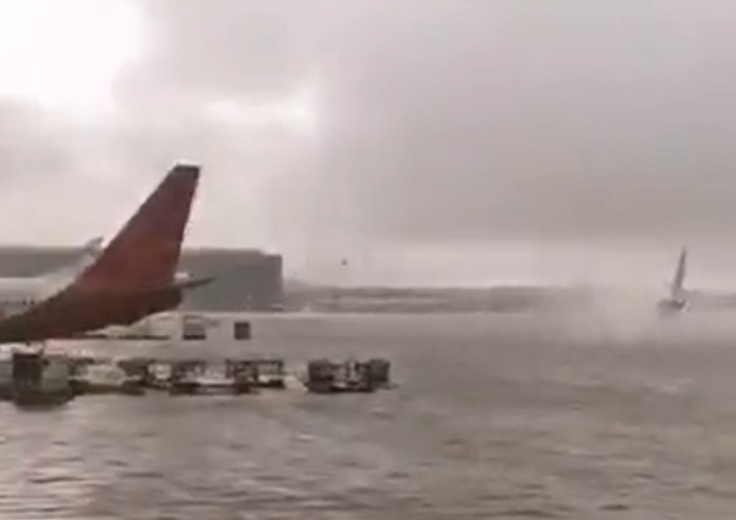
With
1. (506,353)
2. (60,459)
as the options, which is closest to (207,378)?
(60,459)

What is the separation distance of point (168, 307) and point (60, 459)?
Answer: 30562mm

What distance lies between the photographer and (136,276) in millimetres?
76688

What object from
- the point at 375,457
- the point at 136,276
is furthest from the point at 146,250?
the point at 375,457

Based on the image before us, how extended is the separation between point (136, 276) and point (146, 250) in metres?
1.44

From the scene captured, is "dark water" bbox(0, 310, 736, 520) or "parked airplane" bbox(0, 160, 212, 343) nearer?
"dark water" bbox(0, 310, 736, 520)

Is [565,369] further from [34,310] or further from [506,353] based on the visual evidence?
[34,310]

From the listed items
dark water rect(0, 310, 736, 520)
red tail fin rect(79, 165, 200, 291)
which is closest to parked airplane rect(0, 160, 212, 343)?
red tail fin rect(79, 165, 200, 291)

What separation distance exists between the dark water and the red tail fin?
19.8ft

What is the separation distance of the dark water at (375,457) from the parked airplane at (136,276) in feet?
16.2

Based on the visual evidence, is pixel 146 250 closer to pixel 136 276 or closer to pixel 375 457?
pixel 136 276

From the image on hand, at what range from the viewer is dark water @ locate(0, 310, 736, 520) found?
119ft

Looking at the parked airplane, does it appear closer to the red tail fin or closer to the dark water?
the red tail fin

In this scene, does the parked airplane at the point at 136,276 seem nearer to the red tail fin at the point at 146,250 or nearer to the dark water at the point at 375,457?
the red tail fin at the point at 146,250

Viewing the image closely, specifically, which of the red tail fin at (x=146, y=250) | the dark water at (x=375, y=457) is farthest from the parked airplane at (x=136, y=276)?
the dark water at (x=375, y=457)
